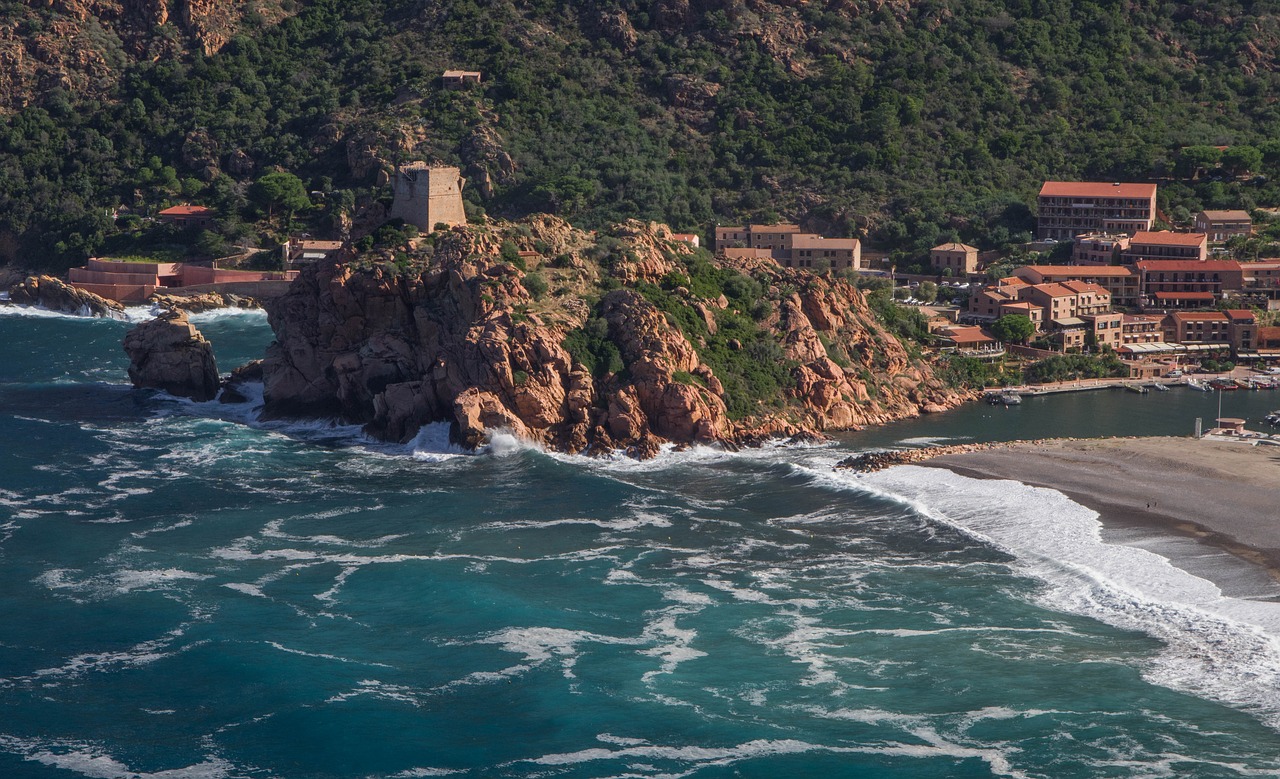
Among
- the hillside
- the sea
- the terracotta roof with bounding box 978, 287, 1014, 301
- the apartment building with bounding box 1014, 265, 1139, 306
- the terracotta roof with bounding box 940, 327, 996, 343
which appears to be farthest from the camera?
the hillside

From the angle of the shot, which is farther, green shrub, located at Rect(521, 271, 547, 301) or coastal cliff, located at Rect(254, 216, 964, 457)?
green shrub, located at Rect(521, 271, 547, 301)

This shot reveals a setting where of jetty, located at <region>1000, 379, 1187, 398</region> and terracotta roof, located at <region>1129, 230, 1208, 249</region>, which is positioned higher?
terracotta roof, located at <region>1129, 230, 1208, 249</region>

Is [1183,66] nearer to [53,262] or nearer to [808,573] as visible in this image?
[53,262]

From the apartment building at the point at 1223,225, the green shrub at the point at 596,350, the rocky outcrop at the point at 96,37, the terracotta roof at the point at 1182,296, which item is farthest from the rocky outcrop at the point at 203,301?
the apartment building at the point at 1223,225

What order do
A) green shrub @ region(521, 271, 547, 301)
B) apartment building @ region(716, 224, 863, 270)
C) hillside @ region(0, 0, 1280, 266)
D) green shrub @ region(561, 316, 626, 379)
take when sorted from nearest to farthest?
green shrub @ region(561, 316, 626, 379) → green shrub @ region(521, 271, 547, 301) → apartment building @ region(716, 224, 863, 270) → hillside @ region(0, 0, 1280, 266)

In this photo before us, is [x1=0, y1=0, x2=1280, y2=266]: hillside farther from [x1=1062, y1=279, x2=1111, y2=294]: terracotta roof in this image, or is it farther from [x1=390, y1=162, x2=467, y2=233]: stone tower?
[x1=390, y1=162, x2=467, y2=233]: stone tower

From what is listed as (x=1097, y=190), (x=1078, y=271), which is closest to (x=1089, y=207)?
(x=1097, y=190)

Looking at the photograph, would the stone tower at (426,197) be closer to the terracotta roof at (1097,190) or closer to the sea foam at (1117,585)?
the sea foam at (1117,585)

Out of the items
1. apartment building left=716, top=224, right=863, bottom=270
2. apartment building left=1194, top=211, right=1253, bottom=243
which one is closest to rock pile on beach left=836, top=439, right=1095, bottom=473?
apartment building left=716, top=224, right=863, bottom=270
